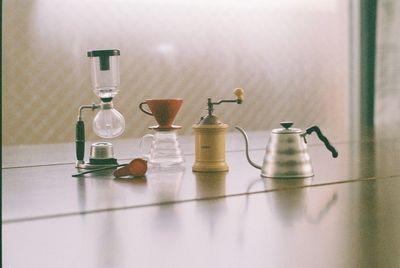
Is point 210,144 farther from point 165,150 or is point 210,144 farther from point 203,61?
point 203,61

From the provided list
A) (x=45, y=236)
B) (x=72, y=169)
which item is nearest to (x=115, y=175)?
(x=72, y=169)

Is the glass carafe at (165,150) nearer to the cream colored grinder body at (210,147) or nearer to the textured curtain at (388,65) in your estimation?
the cream colored grinder body at (210,147)

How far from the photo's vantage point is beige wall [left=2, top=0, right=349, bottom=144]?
228 cm

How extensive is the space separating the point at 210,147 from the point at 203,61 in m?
1.39

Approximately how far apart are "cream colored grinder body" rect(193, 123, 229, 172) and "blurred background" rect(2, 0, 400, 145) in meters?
0.99

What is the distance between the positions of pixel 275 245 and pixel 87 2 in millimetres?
1840

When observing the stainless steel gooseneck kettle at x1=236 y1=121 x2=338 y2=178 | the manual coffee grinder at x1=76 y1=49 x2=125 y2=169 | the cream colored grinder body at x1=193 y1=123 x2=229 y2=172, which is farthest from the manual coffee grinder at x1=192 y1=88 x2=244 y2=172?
the manual coffee grinder at x1=76 y1=49 x2=125 y2=169

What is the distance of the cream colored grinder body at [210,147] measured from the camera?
134 cm

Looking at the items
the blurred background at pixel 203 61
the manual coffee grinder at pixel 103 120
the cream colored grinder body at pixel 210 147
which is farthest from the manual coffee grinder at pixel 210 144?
the blurred background at pixel 203 61

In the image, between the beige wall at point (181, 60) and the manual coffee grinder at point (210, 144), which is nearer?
the manual coffee grinder at point (210, 144)

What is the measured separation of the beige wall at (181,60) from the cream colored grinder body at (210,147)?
104 centimetres

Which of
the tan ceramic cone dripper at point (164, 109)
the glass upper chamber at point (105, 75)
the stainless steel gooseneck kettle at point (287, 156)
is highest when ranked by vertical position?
the glass upper chamber at point (105, 75)

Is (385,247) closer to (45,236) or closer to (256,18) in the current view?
(45,236)

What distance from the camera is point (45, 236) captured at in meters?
0.75
